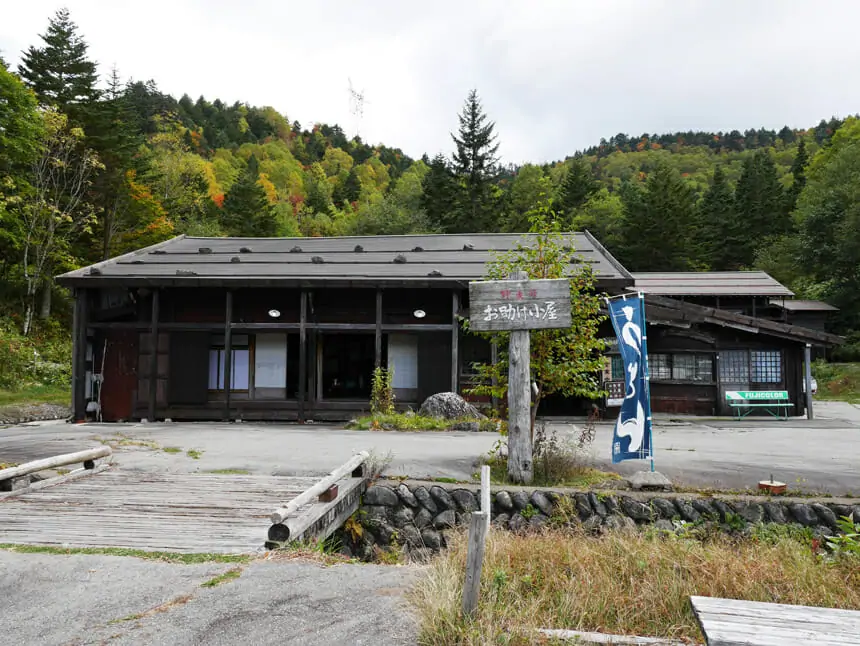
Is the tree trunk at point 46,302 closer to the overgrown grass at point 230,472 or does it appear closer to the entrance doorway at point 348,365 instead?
the entrance doorway at point 348,365

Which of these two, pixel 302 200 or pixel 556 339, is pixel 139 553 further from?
pixel 302 200

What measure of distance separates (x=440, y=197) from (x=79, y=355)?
30108mm

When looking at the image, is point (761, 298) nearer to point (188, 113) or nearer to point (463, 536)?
point (463, 536)

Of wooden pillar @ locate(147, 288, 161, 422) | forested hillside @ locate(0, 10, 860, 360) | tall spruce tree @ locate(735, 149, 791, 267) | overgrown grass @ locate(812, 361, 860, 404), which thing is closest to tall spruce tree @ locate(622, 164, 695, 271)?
forested hillside @ locate(0, 10, 860, 360)

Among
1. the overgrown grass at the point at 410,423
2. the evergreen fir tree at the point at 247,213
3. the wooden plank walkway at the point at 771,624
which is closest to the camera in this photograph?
the wooden plank walkway at the point at 771,624

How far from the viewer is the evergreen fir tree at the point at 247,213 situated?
40906 mm

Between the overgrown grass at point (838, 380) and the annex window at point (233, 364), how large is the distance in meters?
22.1

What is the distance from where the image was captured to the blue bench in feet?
51.3

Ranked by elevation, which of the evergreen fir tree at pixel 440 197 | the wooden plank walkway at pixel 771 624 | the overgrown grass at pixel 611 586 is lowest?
the overgrown grass at pixel 611 586

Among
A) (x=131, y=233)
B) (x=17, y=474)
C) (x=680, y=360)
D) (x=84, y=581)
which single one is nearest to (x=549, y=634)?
(x=84, y=581)

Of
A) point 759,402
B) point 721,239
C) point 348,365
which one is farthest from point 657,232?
point 348,365

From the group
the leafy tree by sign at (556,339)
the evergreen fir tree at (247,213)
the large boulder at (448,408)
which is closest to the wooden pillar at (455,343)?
the large boulder at (448,408)

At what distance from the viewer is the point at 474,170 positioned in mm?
43594

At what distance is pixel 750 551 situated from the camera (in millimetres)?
4758
